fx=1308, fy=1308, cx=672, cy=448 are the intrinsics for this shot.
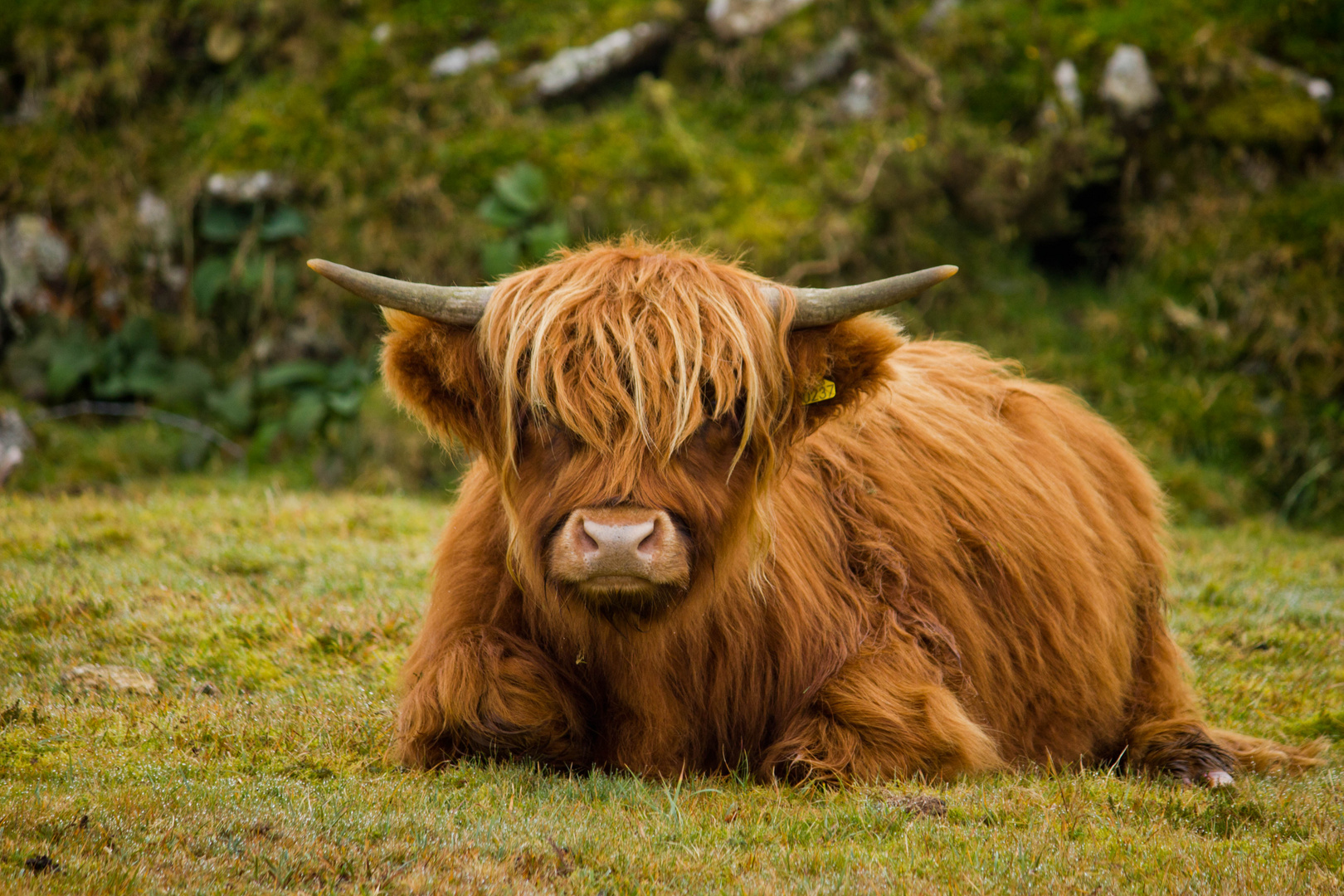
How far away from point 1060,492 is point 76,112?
30.2 ft

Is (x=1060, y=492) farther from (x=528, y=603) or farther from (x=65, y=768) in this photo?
(x=65, y=768)

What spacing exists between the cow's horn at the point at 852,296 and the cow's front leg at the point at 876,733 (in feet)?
3.20

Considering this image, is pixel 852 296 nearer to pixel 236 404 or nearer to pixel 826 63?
pixel 236 404

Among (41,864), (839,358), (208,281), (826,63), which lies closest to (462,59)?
(208,281)

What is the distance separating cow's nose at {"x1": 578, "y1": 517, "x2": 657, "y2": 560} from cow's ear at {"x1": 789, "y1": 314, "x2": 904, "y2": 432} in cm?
72

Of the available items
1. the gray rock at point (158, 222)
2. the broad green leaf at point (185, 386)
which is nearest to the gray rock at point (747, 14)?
the gray rock at point (158, 222)

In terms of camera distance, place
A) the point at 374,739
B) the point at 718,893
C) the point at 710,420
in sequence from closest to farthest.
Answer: the point at 718,893
the point at 710,420
the point at 374,739

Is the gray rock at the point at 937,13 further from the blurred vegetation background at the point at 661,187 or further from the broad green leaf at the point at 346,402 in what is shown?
the broad green leaf at the point at 346,402

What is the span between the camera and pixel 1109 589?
450 cm

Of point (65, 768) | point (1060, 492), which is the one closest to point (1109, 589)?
point (1060, 492)

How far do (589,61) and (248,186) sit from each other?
285 centimetres

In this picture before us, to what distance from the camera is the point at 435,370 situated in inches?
141

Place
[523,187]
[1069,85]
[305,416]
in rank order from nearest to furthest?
[305,416]
[523,187]
[1069,85]

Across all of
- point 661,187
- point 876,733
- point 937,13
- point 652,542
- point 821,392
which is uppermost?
point 937,13
